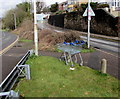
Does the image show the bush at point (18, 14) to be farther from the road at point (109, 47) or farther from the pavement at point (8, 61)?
the pavement at point (8, 61)

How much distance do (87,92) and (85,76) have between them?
1426 millimetres

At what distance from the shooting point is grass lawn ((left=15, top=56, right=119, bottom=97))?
4.64m

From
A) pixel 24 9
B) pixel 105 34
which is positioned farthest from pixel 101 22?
pixel 24 9

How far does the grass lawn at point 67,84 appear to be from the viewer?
4637mm

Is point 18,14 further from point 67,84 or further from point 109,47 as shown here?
point 67,84

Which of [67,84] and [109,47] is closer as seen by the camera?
[67,84]

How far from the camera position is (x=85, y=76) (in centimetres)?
609

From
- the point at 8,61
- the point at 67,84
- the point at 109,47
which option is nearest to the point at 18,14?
the point at 109,47

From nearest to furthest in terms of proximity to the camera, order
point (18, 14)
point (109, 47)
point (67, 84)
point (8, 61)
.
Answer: point (67, 84), point (8, 61), point (109, 47), point (18, 14)

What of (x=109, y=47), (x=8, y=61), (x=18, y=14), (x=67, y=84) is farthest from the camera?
(x=18, y=14)

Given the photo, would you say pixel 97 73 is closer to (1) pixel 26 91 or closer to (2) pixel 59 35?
(1) pixel 26 91

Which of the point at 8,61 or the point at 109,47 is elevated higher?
the point at 109,47

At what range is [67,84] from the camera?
209 inches

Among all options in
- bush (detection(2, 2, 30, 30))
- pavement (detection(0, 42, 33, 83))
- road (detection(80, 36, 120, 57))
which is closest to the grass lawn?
pavement (detection(0, 42, 33, 83))
